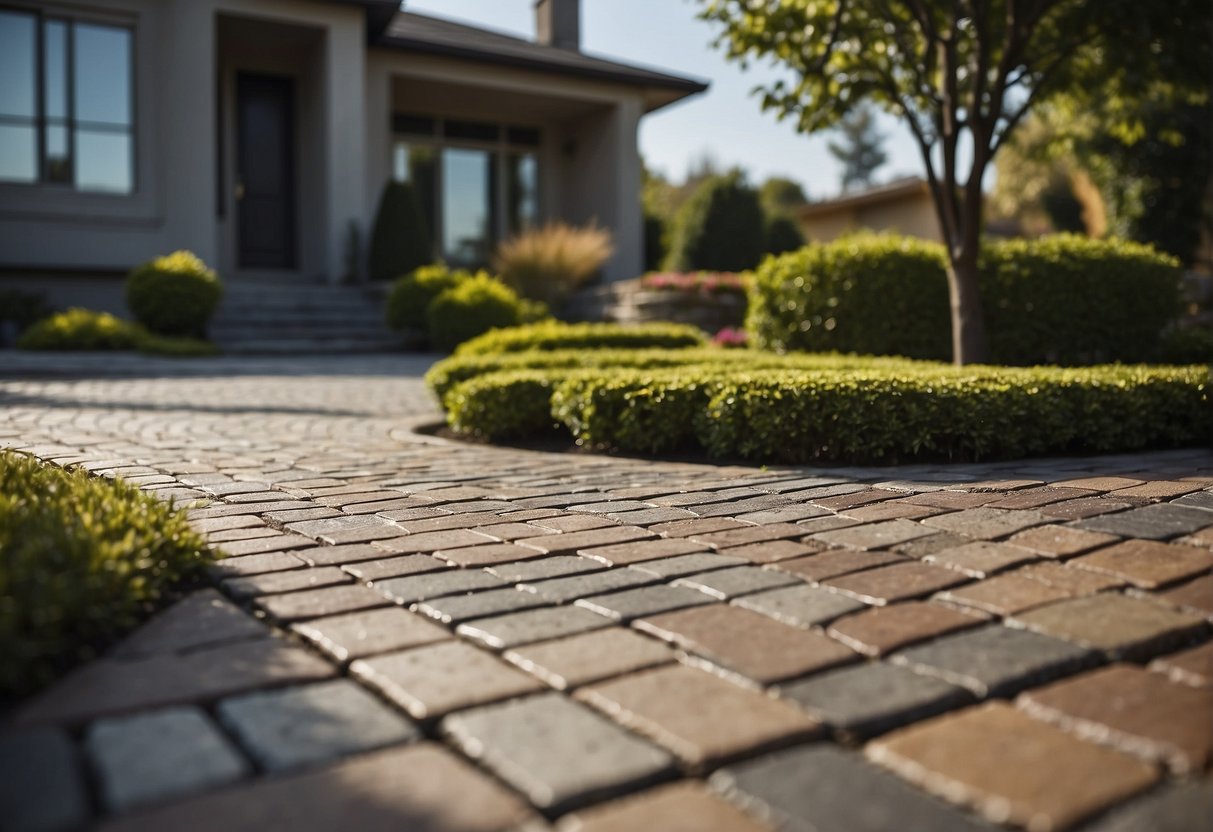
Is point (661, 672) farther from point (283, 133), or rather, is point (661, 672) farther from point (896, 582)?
point (283, 133)

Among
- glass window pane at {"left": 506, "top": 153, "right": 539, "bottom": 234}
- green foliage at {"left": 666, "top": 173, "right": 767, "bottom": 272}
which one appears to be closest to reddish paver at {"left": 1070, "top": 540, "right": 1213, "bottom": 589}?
green foliage at {"left": 666, "top": 173, "right": 767, "bottom": 272}

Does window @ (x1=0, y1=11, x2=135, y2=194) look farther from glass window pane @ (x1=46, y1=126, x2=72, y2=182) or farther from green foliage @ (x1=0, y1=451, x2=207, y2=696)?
green foliage @ (x1=0, y1=451, x2=207, y2=696)

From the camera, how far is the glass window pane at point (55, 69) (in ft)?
39.7

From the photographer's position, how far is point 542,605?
6.68 feet

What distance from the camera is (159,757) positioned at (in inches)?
53.1

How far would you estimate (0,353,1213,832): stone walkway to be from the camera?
1.24 m

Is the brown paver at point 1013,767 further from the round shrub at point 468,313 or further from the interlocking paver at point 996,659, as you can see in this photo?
the round shrub at point 468,313

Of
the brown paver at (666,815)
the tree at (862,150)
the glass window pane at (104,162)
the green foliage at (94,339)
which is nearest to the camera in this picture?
the brown paver at (666,815)

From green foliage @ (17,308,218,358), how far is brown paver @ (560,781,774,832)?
9672mm

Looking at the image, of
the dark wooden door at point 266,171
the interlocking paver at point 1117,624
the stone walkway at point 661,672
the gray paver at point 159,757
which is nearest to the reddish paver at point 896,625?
the stone walkway at point 661,672

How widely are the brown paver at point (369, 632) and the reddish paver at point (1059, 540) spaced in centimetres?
144

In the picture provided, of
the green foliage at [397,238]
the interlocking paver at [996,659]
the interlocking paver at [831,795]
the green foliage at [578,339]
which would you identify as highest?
the green foliage at [397,238]

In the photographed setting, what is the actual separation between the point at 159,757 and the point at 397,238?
12625 millimetres

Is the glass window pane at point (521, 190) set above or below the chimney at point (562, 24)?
below
